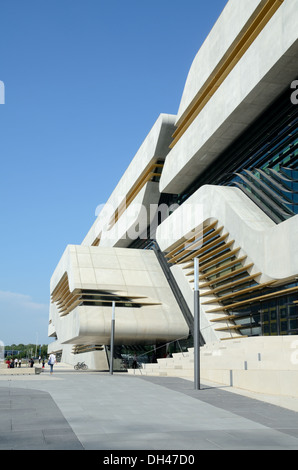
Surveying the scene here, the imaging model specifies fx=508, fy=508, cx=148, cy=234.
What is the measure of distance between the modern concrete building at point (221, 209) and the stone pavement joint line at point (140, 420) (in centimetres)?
944

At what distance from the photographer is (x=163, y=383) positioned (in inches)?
727

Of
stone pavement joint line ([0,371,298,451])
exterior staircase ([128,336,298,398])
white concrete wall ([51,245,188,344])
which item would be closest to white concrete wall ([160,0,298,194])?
white concrete wall ([51,245,188,344])

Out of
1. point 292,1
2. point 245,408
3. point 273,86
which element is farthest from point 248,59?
point 245,408

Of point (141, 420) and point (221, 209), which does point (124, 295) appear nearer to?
point (221, 209)

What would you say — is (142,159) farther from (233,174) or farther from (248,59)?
(248,59)

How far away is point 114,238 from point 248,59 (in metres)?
32.9

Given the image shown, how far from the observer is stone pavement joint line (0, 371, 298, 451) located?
807cm

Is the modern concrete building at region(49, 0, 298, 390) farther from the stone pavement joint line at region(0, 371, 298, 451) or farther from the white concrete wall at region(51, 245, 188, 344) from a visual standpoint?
the stone pavement joint line at region(0, 371, 298, 451)

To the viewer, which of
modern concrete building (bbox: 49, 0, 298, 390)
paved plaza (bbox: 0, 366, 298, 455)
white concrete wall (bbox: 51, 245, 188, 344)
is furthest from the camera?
white concrete wall (bbox: 51, 245, 188, 344)

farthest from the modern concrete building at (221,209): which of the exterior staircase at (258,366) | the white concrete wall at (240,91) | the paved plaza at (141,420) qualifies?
the paved plaza at (141,420)

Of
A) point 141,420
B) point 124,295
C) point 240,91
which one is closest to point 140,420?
point 141,420

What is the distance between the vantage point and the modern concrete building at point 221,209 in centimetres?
2331

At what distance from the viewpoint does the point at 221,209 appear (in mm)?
28219

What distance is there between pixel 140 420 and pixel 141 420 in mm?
21
